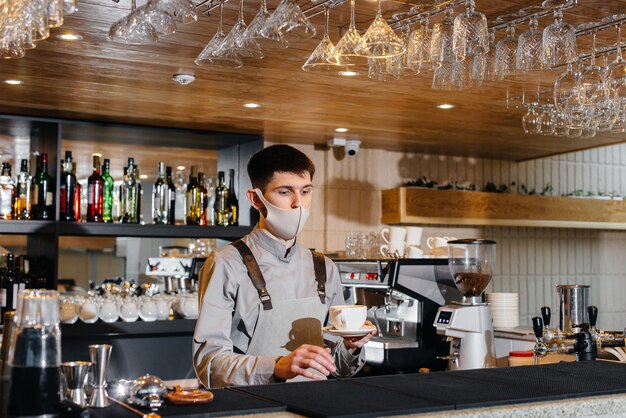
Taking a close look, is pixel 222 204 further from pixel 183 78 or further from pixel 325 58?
pixel 325 58

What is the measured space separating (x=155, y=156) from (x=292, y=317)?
3.62 m

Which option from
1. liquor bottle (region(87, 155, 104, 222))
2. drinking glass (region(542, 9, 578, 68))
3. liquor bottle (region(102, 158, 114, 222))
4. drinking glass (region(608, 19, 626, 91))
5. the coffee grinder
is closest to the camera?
drinking glass (region(542, 9, 578, 68))

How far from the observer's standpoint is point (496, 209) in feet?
22.3

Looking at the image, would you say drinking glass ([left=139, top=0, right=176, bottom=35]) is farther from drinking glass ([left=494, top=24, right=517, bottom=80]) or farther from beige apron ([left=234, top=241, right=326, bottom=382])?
drinking glass ([left=494, top=24, right=517, bottom=80])

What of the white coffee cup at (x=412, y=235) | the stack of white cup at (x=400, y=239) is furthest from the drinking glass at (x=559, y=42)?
the white coffee cup at (x=412, y=235)

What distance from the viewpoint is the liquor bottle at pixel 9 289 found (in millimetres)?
5062

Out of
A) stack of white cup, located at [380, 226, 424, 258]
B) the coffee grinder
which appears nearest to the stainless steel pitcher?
the coffee grinder

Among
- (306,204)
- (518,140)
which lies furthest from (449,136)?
(306,204)

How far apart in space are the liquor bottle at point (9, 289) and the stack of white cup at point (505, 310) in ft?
9.38

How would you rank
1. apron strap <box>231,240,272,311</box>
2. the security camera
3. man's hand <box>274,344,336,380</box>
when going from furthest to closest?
the security camera, apron strap <box>231,240,272,311</box>, man's hand <box>274,344,336,380</box>

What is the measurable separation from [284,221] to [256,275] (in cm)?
20

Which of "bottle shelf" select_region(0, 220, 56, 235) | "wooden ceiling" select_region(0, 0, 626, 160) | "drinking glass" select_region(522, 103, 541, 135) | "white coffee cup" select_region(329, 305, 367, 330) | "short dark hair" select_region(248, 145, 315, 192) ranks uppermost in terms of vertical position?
"wooden ceiling" select_region(0, 0, 626, 160)

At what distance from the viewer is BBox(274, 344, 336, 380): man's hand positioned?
223 cm

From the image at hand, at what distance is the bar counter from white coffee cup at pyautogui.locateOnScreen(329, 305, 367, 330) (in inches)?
13.9
